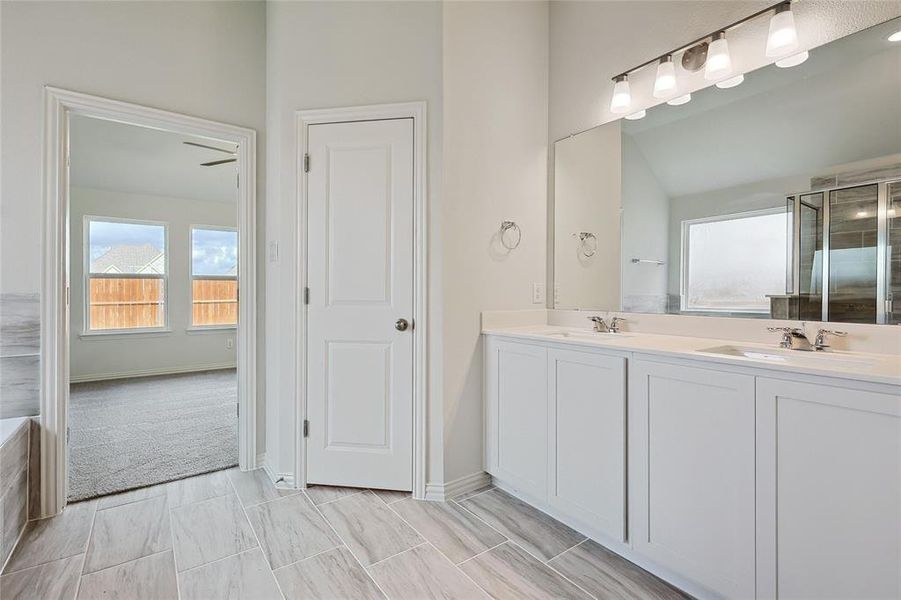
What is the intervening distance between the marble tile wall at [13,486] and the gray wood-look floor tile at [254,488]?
89cm

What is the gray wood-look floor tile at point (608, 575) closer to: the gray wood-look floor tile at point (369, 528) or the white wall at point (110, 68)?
the gray wood-look floor tile at point (369, 528)

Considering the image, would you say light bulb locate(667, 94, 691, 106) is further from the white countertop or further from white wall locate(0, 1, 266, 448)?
white wall locate(0, 1, 266, 448)

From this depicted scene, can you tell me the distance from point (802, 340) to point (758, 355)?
0.16 m

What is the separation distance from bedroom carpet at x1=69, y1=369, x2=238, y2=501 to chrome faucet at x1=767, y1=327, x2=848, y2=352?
3.08 meters

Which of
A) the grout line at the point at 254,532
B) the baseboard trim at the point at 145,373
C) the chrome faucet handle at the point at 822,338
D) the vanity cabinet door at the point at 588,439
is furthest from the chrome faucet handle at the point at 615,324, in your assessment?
the baseboard trim at the point at 145,373

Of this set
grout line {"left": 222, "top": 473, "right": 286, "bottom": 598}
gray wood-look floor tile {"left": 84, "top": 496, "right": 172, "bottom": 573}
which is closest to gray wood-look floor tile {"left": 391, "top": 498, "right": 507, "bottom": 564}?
grout line {"left": 222, "top": 473, "right": 286, "bottom": 598}

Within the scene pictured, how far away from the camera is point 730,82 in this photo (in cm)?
187

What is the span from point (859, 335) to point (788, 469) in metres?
0.66

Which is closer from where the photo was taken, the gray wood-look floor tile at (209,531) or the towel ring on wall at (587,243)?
the gray wood-look floor tile at (209,531)

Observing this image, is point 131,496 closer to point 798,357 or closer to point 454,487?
point 454,487

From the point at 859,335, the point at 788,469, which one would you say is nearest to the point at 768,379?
the point at 788,469

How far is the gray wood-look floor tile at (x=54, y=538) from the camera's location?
177 cm

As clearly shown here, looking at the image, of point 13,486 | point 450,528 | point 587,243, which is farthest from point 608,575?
point 13,486

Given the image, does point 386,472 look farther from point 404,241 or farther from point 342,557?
point 404,241
